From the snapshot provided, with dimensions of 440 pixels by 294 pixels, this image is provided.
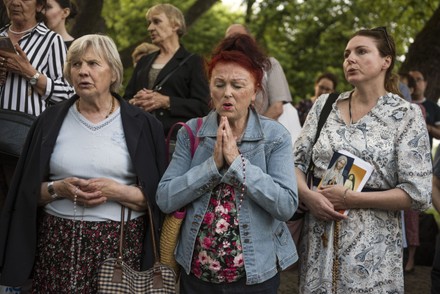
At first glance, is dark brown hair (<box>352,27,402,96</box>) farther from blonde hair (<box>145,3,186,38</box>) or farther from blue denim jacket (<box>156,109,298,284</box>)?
blonde hair (<box>145,3,186,38</box>)

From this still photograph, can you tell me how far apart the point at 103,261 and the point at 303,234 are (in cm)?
135

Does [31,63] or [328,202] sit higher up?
[31,63]

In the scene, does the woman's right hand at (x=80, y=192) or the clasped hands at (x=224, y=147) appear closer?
the clasped hands at (x=224, y=147)

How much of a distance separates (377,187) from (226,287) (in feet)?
3.73

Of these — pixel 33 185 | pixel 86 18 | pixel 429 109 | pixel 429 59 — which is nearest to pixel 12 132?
pixel 33 185

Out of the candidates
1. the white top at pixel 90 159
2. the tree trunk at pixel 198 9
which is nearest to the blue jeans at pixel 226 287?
the white top at pixel 90 159

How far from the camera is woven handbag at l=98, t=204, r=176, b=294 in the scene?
367 cm

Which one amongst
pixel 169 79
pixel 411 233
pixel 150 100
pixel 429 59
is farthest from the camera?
pixel 429 59

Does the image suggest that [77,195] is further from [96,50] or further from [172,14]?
[172,14]

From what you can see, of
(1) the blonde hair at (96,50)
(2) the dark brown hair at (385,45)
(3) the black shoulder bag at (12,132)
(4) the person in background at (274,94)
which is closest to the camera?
(1) the blonde hair at (96,50)

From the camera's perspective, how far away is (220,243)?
3639mm

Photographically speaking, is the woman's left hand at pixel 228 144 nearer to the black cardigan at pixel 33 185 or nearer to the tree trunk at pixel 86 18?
the black cardigan at pixel 33 185

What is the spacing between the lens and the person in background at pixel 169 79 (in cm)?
581

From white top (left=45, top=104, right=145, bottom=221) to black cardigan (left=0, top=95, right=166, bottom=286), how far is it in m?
0.05
